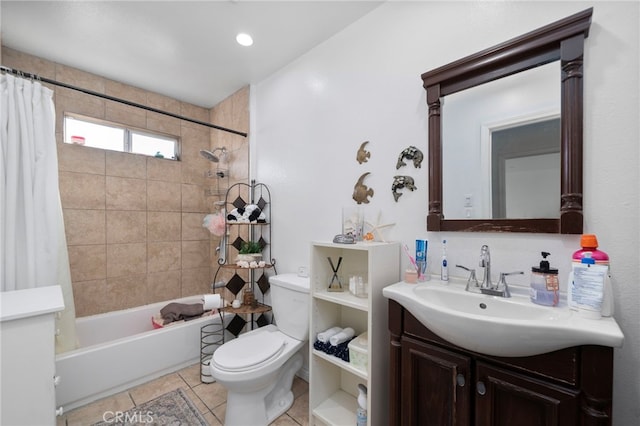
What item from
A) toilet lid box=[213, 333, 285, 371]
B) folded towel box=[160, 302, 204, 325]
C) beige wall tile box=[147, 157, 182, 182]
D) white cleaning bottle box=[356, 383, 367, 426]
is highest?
beige wall tile box=[147, 157, 182, 182]

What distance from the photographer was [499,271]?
1.17m

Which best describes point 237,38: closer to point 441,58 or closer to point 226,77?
point 226,77

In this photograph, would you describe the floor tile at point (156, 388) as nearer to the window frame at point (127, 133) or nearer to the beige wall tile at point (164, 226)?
the beige wall tile at point (164, 226)

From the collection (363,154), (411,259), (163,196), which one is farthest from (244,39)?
(411,259)

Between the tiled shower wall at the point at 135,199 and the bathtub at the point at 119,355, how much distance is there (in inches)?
7.0

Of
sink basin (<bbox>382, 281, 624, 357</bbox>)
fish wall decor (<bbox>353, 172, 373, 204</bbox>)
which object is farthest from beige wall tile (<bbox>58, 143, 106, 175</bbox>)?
sink basin (<bbox>382, 281, 624, 357</bbox>)

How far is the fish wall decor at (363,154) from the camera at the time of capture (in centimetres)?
166

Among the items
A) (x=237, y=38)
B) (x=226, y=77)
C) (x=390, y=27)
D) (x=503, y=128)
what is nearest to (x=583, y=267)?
(x=503, y=128)

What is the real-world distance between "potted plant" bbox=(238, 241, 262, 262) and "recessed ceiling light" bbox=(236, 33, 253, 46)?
1597 mm

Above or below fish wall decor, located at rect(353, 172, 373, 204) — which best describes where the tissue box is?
below

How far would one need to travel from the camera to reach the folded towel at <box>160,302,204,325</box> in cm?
250

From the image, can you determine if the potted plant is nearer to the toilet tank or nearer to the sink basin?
the toilet tank

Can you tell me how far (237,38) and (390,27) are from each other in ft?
3.66

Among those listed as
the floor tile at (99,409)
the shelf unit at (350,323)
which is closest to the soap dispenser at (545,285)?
the shelf unit at (350,323)
